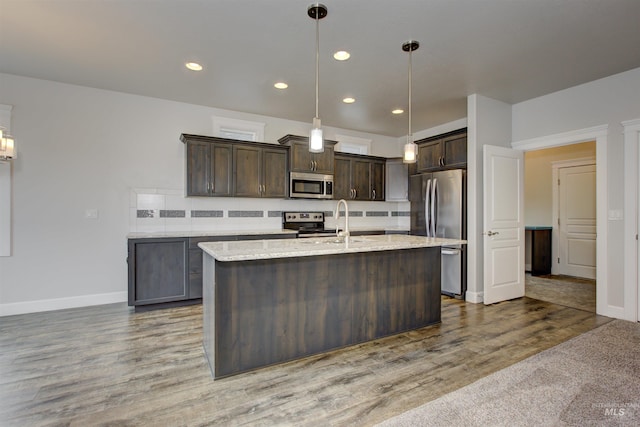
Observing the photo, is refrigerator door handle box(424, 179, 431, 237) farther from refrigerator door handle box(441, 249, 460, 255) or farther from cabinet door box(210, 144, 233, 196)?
cabinet door box(210, 144, 233, 196)

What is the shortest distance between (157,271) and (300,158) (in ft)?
8.44

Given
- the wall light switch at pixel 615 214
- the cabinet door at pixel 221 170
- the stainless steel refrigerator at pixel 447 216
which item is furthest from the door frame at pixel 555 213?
the cabinet door at pixel 221 170

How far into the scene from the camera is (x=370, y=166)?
5.73 metres

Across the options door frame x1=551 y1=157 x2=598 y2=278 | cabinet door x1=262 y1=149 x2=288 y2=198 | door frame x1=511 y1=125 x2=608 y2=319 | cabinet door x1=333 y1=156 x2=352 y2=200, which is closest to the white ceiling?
door frame x1=511 y1=125 x2=608 y2=319

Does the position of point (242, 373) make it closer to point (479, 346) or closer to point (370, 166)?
point (479, 346)

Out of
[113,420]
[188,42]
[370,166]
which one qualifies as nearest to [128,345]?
[113,420]

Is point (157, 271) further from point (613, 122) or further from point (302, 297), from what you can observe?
point (613, 122)

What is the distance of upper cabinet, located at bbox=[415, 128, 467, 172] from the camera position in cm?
447

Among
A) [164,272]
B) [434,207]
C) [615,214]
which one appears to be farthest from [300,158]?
[615,214]

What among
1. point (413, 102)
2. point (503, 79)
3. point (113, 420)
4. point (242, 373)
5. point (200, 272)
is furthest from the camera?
point (413, 102)

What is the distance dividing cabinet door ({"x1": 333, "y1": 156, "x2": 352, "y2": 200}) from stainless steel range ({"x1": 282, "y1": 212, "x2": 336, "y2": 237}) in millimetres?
503

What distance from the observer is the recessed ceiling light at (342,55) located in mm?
3092

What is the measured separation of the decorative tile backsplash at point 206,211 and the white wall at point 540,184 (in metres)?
4.24

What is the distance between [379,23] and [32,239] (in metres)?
4.58
